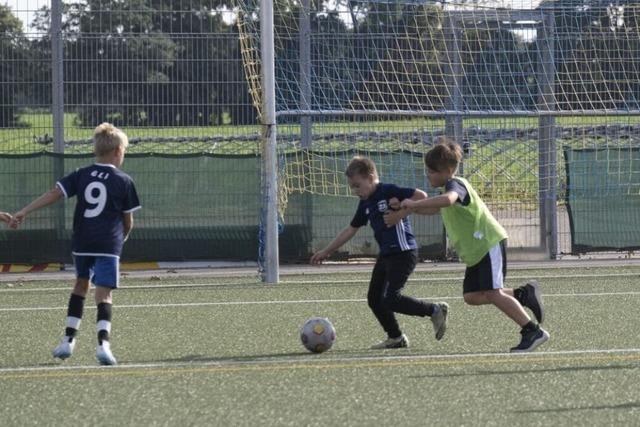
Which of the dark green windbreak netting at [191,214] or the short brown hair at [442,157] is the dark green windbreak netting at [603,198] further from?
the short brown hair at [442,157]

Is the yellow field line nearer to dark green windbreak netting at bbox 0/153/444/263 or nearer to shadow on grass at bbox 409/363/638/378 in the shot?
shadow on grass at bbox 409/363/638/378

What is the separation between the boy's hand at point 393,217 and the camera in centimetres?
831

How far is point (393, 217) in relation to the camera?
329 inches

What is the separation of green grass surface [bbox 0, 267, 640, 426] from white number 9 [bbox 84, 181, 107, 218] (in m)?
0.91

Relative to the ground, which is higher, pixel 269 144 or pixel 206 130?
pixel 206 130

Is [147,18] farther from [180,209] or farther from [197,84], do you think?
[180,209]

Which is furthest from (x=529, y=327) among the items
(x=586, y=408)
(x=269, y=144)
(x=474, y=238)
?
(x=269, y=144)

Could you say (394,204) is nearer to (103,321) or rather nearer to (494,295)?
(494,295)

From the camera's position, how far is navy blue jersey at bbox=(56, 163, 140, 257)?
8.02 meters

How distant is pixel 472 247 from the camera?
8305mm

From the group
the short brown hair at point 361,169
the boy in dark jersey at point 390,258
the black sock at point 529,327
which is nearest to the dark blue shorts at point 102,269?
the boy in dark jersey at point 390,258

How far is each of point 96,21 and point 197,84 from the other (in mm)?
1354

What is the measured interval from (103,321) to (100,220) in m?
0.62

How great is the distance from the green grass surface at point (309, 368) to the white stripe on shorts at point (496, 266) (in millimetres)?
431
